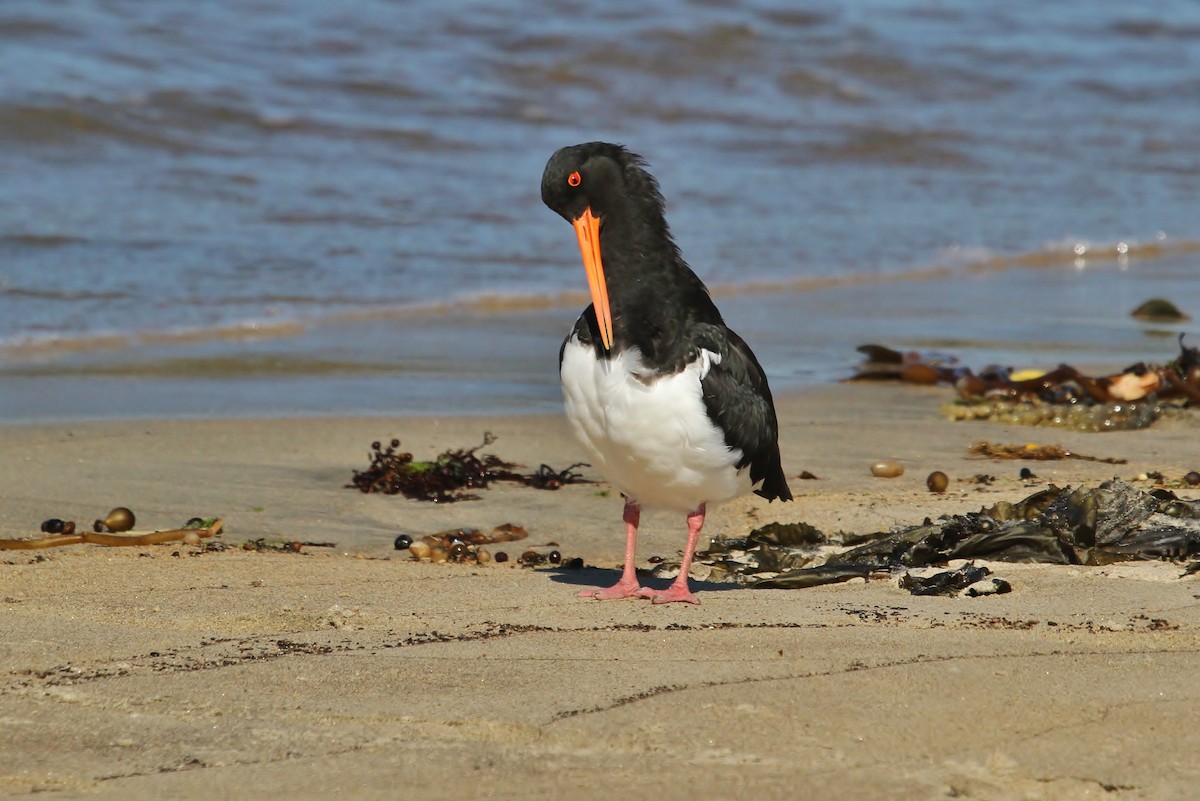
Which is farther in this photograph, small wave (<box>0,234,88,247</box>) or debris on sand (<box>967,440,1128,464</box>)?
small wave (<box>0,234,88,247</box>)

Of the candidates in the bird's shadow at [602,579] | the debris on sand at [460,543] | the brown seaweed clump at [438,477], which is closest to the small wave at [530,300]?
the brown seaweed clump at [438,477]

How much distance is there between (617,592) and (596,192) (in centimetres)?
129

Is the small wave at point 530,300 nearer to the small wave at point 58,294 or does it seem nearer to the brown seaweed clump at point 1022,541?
the small wave at point 58,294

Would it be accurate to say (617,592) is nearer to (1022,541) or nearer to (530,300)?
(1022,541)

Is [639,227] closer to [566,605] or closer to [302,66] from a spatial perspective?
[566,605]

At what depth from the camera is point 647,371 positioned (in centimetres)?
461

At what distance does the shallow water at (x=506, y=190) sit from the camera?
9.80 m

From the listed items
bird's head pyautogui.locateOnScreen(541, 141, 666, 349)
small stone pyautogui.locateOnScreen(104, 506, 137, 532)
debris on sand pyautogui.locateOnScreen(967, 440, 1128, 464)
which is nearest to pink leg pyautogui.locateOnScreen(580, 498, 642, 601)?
bird's head pyautogui.locateOnScreen(541, 141, 666, 349)

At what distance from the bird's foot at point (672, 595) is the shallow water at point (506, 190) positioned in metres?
3.43

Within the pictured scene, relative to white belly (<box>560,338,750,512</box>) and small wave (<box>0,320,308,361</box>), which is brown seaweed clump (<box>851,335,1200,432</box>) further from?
small wave (<box>0,320,308,361</box>)

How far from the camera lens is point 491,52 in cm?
2078

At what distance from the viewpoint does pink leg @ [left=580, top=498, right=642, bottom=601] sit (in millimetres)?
4902

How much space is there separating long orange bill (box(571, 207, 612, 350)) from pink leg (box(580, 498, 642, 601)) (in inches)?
30.3

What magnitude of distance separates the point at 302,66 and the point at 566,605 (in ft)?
51.5
